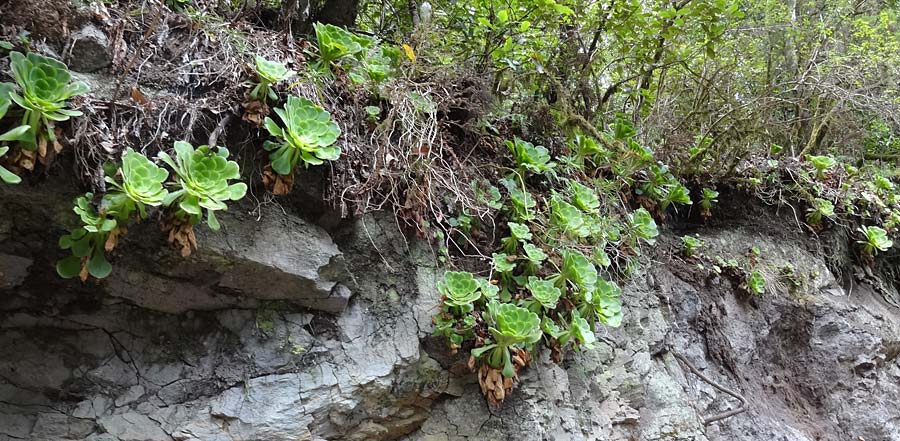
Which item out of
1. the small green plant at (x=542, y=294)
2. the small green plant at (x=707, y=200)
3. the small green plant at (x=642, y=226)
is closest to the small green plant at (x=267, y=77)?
the small green plant at (x=542, y=294)

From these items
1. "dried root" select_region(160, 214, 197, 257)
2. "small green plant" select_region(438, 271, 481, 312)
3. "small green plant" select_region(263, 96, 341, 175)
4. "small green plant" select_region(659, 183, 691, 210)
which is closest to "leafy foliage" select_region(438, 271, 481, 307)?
"small green plant" select_region(438, 271, 481, 312)

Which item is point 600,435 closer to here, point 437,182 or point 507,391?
point 507,391

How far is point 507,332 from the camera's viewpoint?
202cm

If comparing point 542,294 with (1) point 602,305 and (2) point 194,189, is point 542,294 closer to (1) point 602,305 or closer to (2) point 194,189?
(1) point 602,305

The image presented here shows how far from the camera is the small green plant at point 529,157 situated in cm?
267

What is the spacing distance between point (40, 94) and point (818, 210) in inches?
188

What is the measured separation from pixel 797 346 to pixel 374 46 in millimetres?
3562

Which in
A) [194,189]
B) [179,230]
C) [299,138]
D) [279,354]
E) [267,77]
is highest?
[267,77]

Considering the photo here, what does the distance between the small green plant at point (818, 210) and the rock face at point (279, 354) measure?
1889 mm

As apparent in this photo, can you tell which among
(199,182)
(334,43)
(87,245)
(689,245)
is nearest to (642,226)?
(689,245)

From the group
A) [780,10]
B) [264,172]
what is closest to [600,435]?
[264,172]

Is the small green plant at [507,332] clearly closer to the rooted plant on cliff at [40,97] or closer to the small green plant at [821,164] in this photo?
the rooted plant on cliff at [40,97]

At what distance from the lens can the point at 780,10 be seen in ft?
17.0

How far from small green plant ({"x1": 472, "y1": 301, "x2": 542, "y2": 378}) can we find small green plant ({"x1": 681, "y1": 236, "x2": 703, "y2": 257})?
6.13 ft
